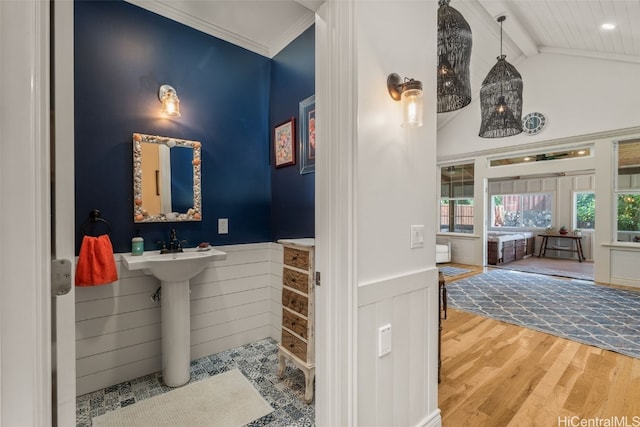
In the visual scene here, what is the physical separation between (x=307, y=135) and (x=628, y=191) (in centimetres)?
567

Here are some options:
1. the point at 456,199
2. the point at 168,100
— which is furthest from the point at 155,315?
the point at 456,199

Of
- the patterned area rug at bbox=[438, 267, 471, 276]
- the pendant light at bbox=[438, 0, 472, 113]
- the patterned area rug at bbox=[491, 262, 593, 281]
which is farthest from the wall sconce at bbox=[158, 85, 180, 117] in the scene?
the patterned area rug at bbox=[491, 262, 593, 281]

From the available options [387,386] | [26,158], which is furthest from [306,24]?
[387,386]

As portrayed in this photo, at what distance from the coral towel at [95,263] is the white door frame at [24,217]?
1435mm

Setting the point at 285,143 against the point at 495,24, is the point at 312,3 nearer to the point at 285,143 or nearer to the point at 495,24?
the point at 285,143

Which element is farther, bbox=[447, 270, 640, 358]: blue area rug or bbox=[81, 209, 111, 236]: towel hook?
bbox=[447, 270, 640, 358]: blue area rug

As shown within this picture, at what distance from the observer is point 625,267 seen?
4.66 metres

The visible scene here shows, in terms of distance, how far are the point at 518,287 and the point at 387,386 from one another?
4.41 metres

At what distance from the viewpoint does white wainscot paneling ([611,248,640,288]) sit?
4570mm

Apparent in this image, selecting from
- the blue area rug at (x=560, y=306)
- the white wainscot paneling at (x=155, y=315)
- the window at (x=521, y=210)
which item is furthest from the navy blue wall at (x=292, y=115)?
the window at (x=521, y=210)

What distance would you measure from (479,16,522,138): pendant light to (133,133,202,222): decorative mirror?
112 inches

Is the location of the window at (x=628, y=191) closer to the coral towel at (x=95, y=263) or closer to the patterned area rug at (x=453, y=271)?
the patterned area rug at (x=453, y=271)

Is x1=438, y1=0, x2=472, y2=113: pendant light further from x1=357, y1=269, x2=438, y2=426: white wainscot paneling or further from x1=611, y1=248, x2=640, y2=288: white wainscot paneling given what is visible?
x1=611, y1=248, x2=640, y2=288: white wainscot paneling

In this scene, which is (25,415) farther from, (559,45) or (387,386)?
(559,45)
